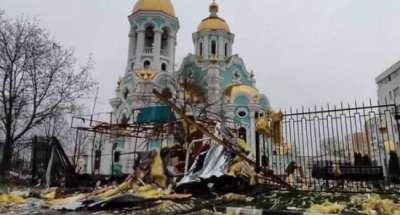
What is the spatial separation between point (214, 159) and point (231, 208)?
3037 mm

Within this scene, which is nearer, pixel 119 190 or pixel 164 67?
pixel 119 190

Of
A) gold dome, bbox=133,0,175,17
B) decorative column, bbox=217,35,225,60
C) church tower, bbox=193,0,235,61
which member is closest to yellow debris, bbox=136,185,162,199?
gold dome, bbox=133,0,175,17

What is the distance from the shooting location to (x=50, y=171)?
1421 centimetres

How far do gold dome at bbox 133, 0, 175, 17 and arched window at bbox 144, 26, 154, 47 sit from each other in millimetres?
2201

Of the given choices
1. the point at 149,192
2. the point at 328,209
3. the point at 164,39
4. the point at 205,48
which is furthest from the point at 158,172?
the point at 205,48

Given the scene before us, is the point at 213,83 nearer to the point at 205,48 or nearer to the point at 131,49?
the point at 205,48

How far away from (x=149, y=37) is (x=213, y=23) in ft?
30.3

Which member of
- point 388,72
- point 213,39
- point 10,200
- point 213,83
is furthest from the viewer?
point 213,39

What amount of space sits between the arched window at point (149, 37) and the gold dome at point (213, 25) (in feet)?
25.2

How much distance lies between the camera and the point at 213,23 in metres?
44.2

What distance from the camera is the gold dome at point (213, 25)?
4397 cm

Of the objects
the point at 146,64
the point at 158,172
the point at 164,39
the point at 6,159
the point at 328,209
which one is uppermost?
the point at 164,39

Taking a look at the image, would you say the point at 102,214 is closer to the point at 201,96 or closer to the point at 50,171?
the point at 50,171

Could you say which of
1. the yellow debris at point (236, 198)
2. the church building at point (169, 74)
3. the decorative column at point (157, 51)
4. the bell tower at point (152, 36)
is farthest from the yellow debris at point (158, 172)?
the decorative column at point (157, 51)
